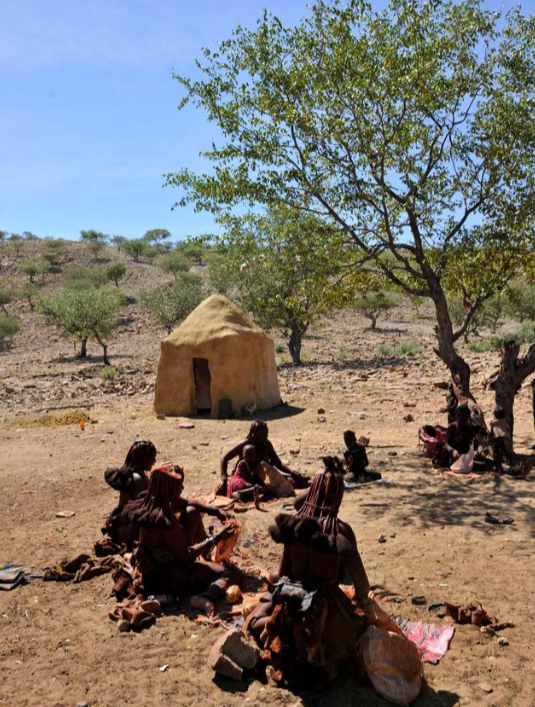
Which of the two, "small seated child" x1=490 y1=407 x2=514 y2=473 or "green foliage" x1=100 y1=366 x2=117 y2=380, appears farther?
"green foliage" x1=100 y1=366 x2=117 y2=380

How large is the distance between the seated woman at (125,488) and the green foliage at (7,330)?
92.5 feet

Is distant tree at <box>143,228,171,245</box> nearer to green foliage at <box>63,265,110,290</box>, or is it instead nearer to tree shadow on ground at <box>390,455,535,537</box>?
green foliage at <box>63,265,110,290</box>

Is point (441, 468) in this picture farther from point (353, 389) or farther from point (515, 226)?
point (353, 389)

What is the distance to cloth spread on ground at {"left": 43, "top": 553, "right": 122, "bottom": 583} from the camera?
17.8 ft

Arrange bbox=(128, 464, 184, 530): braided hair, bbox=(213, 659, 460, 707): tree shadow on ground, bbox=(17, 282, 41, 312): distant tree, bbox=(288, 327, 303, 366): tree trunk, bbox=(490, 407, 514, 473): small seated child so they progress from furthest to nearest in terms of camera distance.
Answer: bbox=(17, 282, 41, 312): distant tree < bbox=(288, 327, 303, 366): tree trunk < bbox=(490, 407, 514, 473): small seated child < bbox=(128, 464, 184, 530): braided hair < bbox=(213, 659, 460, 707): tree shadow on ground

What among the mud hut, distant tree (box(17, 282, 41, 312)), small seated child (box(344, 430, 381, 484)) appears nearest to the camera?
small seated child (box(344, 430, 381, 484))

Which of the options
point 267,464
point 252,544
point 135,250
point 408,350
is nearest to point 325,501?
point 252,544

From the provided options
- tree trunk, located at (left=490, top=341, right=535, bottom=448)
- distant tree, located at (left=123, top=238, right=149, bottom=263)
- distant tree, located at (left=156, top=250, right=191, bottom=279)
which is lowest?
tree trunk, located at (left=490, top=341, right=535, bottom=448)

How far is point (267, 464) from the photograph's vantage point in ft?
25.2

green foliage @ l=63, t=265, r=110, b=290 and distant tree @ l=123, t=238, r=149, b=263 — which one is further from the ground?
distant tree @ l=123, t=238, r=149, b=263

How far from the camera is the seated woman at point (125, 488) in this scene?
5.74 meters

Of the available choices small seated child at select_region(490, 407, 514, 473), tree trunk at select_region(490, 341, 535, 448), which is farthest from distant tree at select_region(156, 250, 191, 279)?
small seated child at select_region(490, 407, 514, 473)

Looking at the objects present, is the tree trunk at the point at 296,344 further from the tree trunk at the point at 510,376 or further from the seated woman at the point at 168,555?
the seated woman at the point at 168,555

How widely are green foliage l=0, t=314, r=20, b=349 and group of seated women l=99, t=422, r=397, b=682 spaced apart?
28.9 meters
